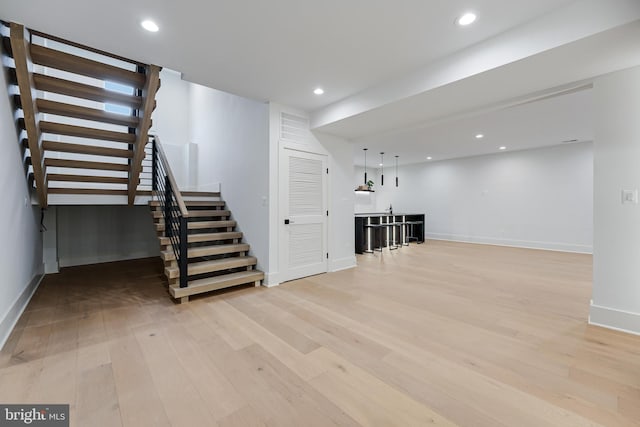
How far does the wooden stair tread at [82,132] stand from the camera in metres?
3.05

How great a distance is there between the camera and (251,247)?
428 centimetres

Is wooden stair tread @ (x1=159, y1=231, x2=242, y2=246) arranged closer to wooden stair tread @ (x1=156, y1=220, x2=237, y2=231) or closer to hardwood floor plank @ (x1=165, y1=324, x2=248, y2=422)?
wooden stair tread @ (x1=156, y1=220, x2=237, y2=231)

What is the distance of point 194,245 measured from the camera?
4.35 meters

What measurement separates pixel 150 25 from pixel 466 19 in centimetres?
256

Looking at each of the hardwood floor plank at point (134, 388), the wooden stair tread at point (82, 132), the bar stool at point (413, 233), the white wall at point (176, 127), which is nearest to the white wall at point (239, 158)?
the white wall at point (176, 127)

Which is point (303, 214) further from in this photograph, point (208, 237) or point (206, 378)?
point (206, 378)

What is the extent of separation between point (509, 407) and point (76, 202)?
5514mm


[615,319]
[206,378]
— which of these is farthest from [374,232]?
[206,378]

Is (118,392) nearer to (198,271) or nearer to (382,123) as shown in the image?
(198,271)

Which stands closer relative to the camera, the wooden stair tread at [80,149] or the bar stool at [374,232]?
the wooden stair tread at [80,149]

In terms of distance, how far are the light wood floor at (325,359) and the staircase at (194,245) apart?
8.4 inches

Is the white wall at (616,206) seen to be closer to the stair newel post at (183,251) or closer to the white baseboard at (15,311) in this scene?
the stair newel post at (183,251)

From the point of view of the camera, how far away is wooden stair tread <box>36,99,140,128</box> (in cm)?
287

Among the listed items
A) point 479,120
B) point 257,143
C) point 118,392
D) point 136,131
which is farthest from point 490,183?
point 118,392
